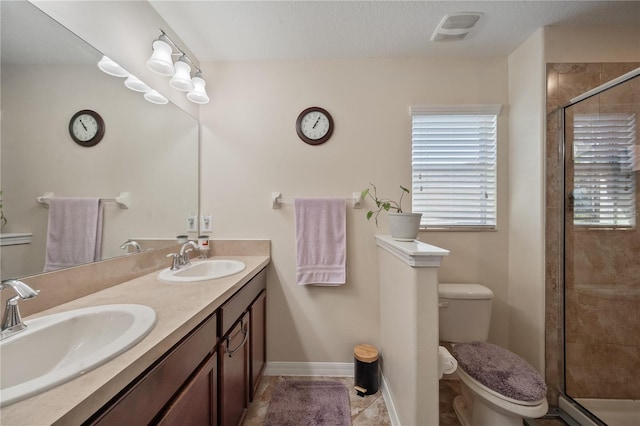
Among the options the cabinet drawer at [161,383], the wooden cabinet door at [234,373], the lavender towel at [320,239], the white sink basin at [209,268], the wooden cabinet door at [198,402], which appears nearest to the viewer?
the cabinet drawer at [161,383]

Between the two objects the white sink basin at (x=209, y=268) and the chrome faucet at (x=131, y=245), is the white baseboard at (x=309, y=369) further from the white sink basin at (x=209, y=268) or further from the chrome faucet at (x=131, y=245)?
the chrome faucet at (x=131, y=245)

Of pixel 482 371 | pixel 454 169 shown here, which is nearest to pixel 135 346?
pixel 482 371

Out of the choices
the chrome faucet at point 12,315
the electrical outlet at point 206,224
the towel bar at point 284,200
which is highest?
the towel bar at point 284,200

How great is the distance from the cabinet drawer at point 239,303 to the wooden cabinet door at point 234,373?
4cm

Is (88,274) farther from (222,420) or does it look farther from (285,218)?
(285,218)

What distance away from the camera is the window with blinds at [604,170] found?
137 centimetres

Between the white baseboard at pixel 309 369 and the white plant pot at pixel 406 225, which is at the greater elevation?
the white plant pot at pixel 406 225

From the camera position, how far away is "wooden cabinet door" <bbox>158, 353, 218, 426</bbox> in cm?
70

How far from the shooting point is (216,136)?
1786 millimetres

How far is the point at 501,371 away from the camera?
117 centimetres

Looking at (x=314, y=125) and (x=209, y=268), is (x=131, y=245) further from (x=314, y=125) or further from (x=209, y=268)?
(x=314, y=125)

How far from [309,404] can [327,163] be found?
5.31 feet

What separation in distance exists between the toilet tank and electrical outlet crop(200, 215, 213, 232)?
1721 mm

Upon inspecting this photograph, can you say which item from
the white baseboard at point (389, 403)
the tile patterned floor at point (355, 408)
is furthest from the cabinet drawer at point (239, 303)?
the white baseboard at point (389, 403)
